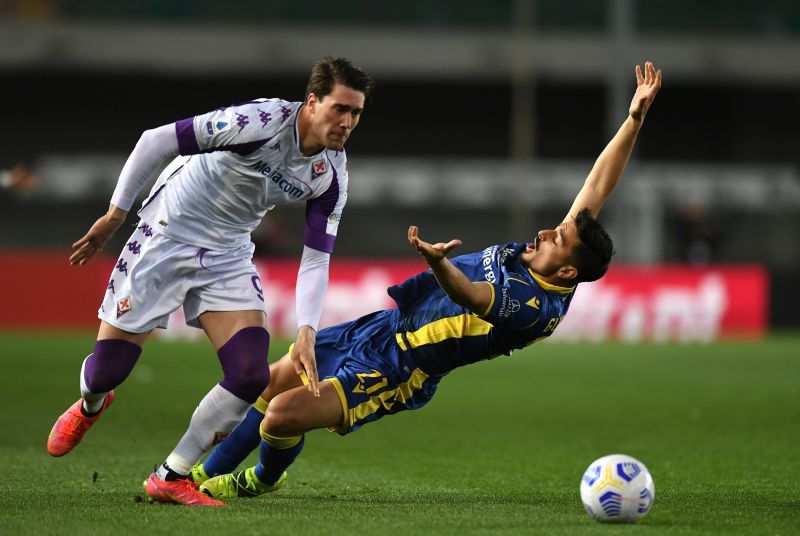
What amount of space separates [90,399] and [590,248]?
8.84ft

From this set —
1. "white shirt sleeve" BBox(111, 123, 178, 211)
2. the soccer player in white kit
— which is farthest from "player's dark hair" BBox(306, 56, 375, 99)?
"white shirt sleeve" BBox(111, 123, 178, 211)

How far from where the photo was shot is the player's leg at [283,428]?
6062 mm

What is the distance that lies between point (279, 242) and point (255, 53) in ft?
24.0

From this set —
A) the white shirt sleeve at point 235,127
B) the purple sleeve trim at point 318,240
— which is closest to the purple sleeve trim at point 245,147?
the white shirt sleeve at point 235,127

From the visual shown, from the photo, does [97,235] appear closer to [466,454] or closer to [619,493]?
[619,493]

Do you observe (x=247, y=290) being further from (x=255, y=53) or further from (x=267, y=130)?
(x=255, y=53)

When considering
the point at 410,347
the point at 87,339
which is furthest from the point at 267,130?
the point at 87,339

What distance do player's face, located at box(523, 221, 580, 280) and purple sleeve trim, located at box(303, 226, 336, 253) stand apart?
3.44 ft

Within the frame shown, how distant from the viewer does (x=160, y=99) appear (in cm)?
3130

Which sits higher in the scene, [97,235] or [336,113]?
[336,113]

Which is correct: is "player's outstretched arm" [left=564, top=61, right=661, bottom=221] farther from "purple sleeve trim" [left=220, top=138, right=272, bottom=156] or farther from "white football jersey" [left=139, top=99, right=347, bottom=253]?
"purple sleeve trim" [left=220, top=138, right=272, bottom=156]

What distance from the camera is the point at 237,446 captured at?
6430mm

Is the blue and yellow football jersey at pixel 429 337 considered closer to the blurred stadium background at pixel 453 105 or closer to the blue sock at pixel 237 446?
the blue sock at pixel 237 446

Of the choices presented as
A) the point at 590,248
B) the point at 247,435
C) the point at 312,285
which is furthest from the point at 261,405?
the point at 590,248
